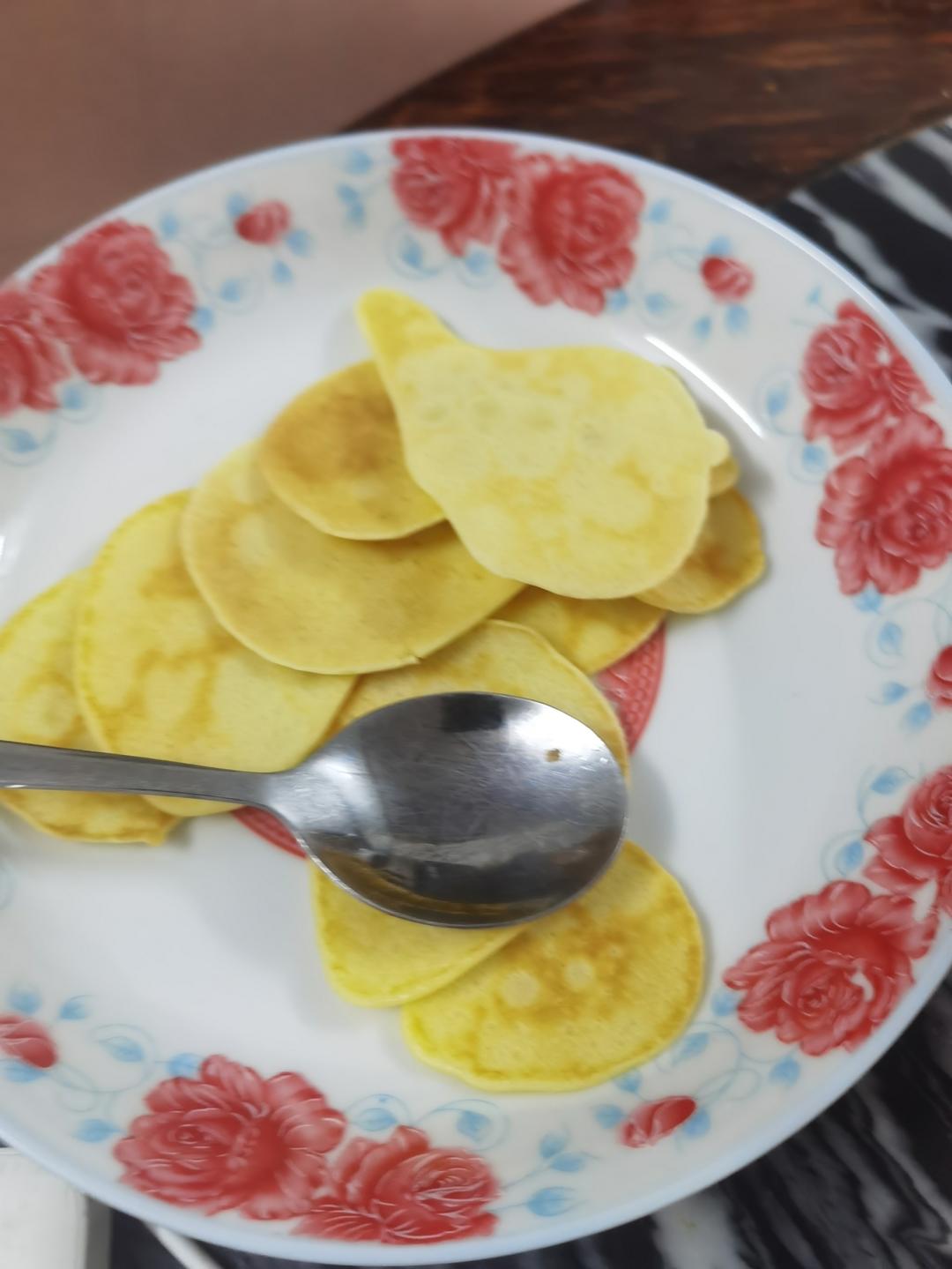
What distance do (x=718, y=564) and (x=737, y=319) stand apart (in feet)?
0.71

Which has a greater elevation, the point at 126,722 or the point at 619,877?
the point at 126,722

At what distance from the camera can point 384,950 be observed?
0.64 m

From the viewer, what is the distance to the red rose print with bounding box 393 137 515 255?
82 cm

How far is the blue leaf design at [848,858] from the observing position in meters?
0.63

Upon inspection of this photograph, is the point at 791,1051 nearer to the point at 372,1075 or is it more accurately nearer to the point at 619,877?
the point at 619,877

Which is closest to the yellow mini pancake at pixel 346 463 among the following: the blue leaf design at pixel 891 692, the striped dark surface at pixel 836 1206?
the blue leaf design at pixel 891 692

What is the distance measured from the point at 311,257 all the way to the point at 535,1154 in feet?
2.36

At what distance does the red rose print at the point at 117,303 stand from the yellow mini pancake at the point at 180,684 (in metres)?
0.19

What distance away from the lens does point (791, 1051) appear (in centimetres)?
58

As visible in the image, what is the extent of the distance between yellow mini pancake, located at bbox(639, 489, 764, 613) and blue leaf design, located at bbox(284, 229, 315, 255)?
416 millimetres

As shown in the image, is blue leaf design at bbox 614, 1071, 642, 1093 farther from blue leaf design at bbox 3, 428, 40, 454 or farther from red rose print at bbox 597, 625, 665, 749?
blue leaf design at bbox 3, 428, 40, 454

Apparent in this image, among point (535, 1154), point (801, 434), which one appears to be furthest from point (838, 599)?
point (535, 1154)

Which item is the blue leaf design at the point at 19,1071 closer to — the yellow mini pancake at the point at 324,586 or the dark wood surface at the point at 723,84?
the yellow mini pancake at the point at 324,586

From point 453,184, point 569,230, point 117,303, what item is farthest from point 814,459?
point 117,303
